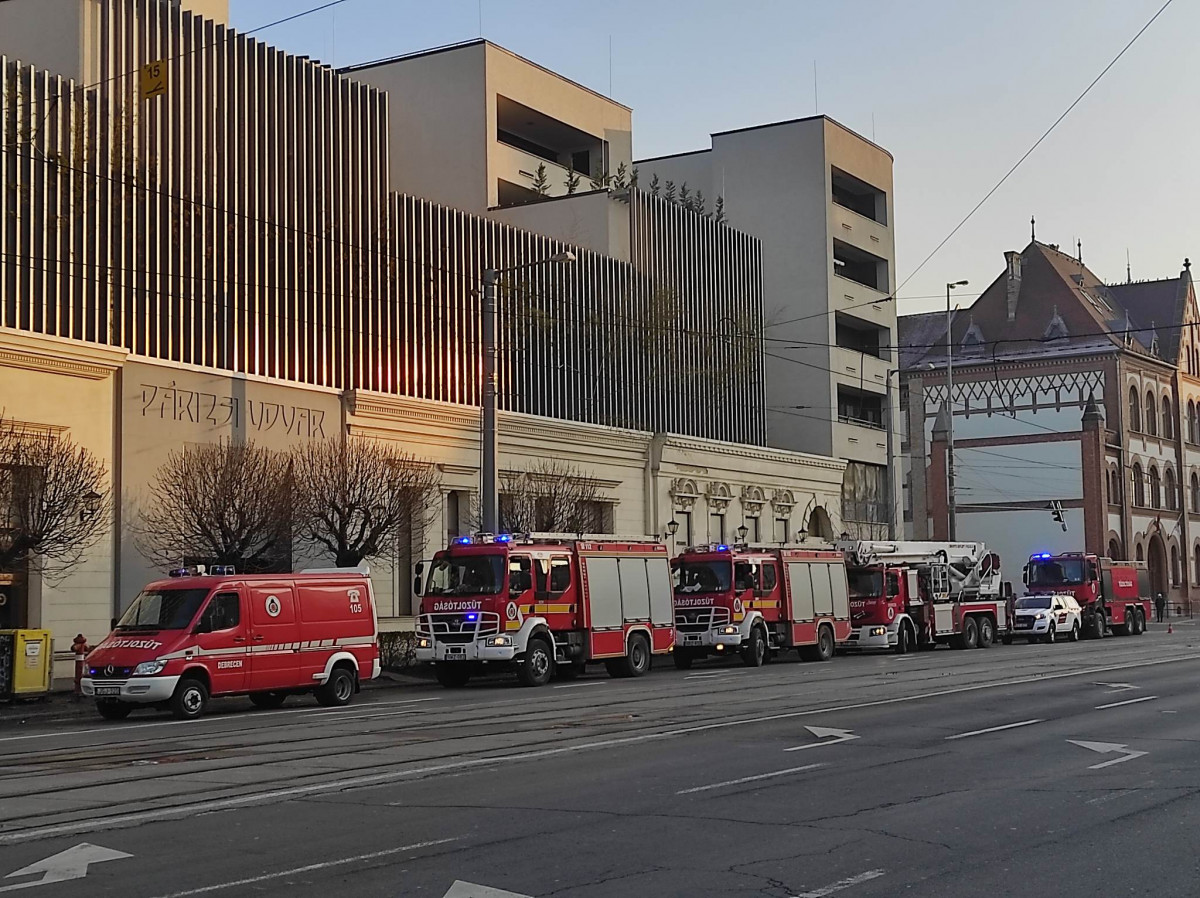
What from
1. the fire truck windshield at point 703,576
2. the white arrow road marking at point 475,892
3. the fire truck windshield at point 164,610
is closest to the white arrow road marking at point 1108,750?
the white arrow road marking at point 475,892

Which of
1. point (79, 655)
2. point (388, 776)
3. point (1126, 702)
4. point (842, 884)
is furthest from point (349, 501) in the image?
point (842, 884)

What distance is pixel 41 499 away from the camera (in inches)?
1053

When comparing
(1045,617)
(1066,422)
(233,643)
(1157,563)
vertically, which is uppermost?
(1066,422)

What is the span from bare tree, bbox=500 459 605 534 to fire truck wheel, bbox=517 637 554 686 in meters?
8.75

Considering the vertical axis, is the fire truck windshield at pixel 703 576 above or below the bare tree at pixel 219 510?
below

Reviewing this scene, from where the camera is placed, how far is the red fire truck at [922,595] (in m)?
41.6

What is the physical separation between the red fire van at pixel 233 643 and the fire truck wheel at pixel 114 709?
0.02m

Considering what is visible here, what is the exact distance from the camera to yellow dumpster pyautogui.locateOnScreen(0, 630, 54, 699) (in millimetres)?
25000

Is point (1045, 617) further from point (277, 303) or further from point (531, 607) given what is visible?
point (277, 303)

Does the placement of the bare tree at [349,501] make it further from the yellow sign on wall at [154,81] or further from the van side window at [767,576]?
the yellow sign on wall at [154,81]

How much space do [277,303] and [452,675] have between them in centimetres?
1173

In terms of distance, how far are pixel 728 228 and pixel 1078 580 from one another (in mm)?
18411

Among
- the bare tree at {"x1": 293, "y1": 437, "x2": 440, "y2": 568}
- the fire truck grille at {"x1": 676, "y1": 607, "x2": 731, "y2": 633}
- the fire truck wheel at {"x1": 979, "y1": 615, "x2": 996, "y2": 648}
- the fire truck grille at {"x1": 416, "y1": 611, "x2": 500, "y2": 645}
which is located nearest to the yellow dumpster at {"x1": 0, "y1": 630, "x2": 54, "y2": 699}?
the fire truck grille at {"x1": 416, "y1": 611, "x2": 500, "y2": 645}

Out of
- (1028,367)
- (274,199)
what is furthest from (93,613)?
(1028,367)
